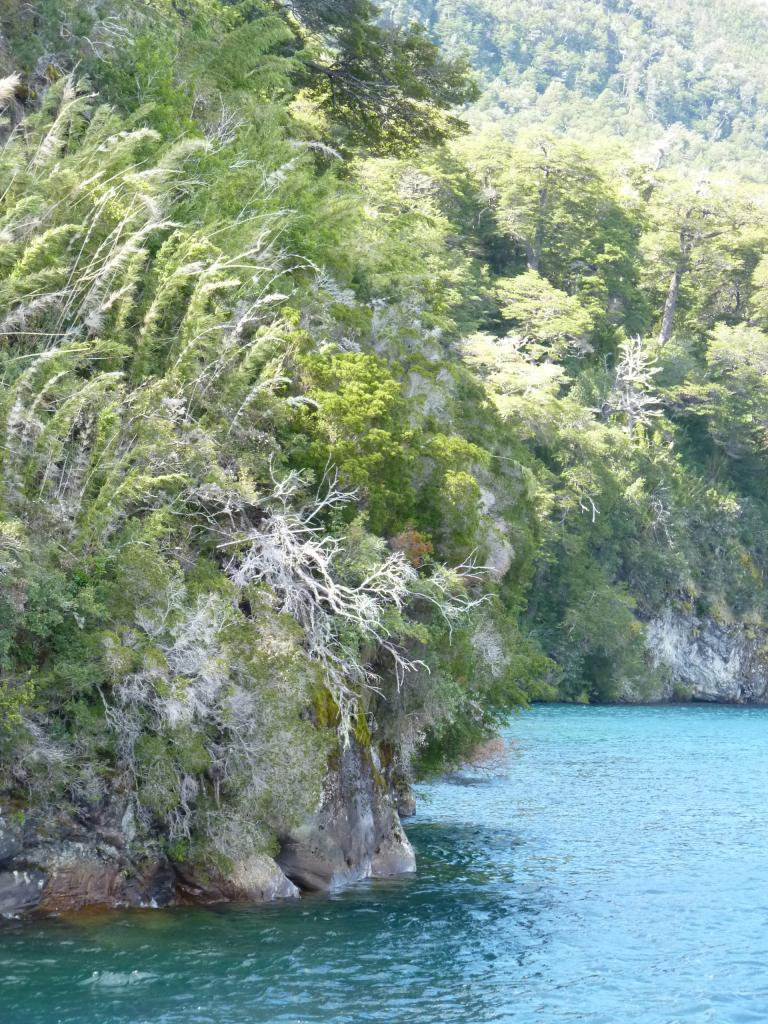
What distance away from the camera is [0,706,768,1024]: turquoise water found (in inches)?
515

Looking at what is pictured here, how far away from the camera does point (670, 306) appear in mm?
73688

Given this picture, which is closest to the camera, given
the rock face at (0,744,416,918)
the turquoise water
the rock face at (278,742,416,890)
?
the turquoise water

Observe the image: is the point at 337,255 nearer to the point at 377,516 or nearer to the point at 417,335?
the point at 417,335

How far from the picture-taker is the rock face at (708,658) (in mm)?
61250

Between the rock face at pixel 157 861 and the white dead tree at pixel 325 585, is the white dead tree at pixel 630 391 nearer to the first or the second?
the white dead tree at pixel 325 585

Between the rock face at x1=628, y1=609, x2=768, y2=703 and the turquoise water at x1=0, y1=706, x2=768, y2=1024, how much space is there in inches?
1398

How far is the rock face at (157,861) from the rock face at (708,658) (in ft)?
142

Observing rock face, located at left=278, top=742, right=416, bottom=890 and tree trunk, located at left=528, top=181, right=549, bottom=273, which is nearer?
rock face, located at left=278, top=742, right=416, bottom=890

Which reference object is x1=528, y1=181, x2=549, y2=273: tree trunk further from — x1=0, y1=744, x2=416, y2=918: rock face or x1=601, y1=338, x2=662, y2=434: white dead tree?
x1=0, y1=744, x2=416, y2=918: rock face

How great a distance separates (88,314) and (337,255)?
8.61 m

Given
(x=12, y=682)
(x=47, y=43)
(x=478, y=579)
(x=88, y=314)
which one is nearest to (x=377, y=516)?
(x=478, y=579)

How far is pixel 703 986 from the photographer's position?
1491 centimetres

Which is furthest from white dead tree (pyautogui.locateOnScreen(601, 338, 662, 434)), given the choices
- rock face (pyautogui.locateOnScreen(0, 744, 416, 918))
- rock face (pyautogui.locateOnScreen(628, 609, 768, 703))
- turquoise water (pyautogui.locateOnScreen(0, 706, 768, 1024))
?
rock face (pyautogui.locateOnScreen(0, 744, 416, 918))

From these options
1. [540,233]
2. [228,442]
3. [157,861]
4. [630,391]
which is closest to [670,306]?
[540,233]
